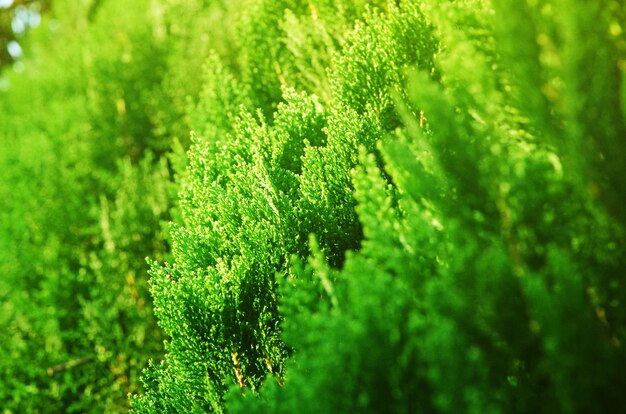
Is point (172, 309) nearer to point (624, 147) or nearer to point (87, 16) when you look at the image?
point (624, 147)

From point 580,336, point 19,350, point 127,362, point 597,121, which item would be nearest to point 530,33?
point 597,121

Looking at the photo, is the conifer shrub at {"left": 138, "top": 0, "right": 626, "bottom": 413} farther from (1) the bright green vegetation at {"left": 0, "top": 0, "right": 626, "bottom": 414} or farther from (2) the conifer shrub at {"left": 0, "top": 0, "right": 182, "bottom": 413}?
(2) the conifer shrub at {"left": 0, "top": 0, "right": 182, "bottom": 413}

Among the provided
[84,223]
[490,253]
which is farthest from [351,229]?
[84,223]

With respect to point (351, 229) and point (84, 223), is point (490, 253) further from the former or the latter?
point (84, 223)

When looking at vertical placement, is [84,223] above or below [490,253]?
below

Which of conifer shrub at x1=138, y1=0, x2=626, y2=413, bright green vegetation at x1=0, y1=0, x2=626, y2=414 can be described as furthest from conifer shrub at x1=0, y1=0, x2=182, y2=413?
conifer shrub at x1=138, y1=0, x2=626, y2=413

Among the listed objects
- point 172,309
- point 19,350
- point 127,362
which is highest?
point 172,309

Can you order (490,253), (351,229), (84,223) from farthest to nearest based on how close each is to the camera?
(84,223) → (351,229) → (490,253)

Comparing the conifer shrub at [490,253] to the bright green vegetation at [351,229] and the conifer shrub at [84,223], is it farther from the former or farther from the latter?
the conifer shrub at [84,223]
